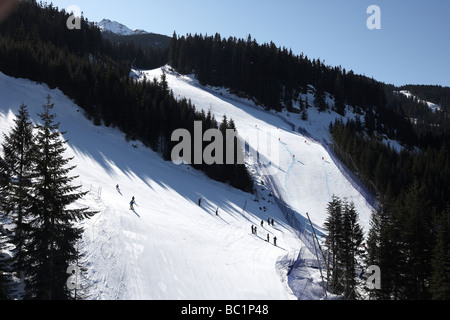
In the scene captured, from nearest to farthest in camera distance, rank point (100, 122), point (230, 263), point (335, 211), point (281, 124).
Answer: point (230, 263) → point (335, 211) → point (100, 122) → point (281, 124)

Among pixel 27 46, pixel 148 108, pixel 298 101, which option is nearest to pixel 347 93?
pixel 298 101

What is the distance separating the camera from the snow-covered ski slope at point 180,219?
54.2 ft

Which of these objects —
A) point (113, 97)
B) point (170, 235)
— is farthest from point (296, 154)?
point (113, 97)

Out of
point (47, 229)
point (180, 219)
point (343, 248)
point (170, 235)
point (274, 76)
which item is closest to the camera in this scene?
point (47, 229)

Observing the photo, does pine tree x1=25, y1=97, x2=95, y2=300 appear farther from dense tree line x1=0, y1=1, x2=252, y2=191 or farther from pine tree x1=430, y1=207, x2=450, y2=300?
dense tree line x1=0, y1=1, x2=252, y2=191

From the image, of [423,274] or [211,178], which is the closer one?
[423,274]

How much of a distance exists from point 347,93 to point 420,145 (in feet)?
112

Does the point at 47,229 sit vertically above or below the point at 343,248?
above

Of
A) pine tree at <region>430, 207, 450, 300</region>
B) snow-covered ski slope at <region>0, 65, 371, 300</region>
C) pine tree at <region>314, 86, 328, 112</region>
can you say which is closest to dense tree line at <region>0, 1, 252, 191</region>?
snow-covered ski slope at <region>0, 65, 371, 300</region>

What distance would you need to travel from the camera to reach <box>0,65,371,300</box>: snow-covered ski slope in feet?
54.2

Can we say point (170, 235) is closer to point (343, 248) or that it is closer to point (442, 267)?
point (343, 248)

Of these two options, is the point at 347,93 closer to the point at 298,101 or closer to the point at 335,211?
the point at 298,101

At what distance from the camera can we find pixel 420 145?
102 m

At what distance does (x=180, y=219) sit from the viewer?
27109 mm
